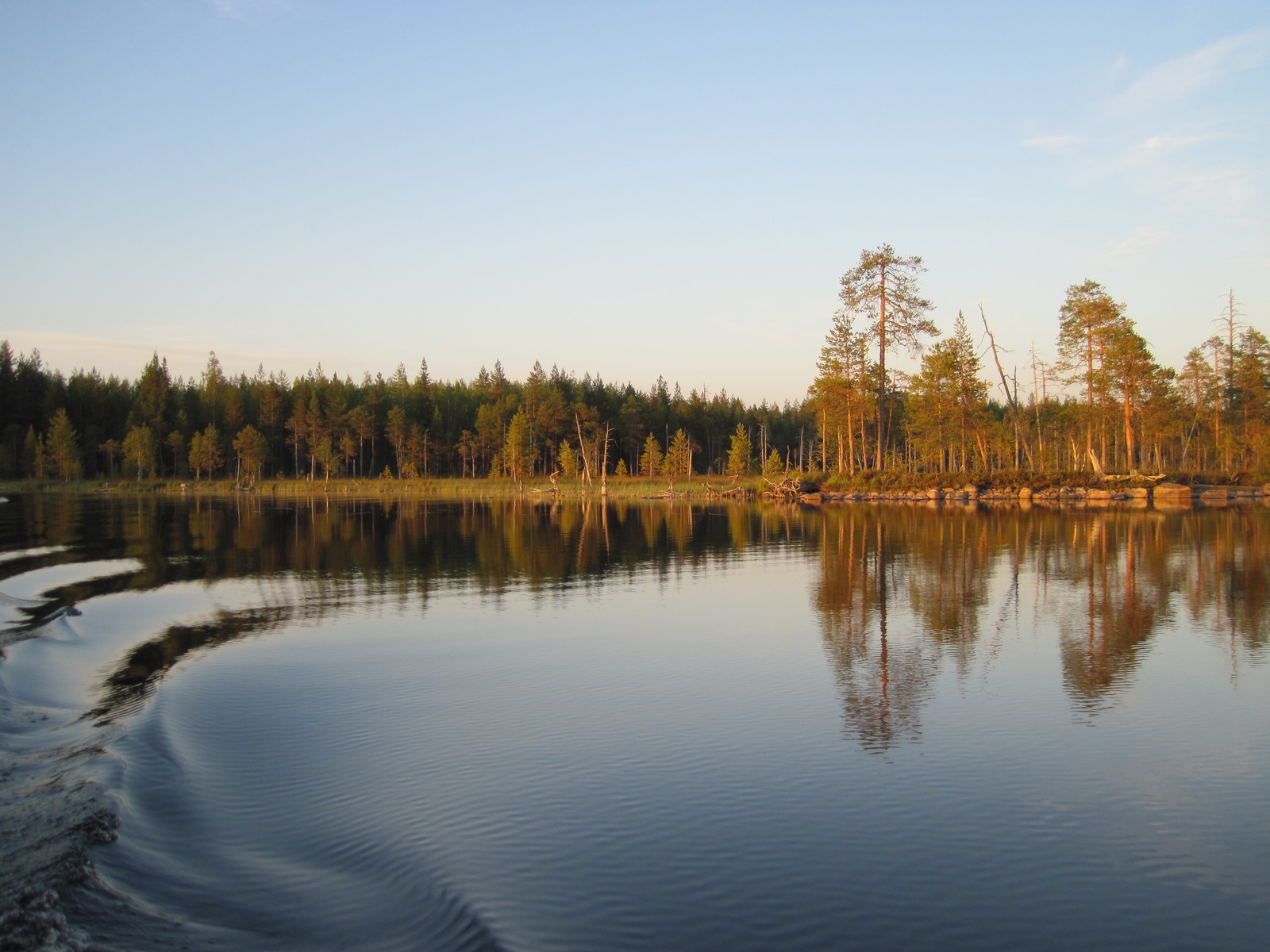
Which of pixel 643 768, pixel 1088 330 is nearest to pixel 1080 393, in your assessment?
pixel 1088 330

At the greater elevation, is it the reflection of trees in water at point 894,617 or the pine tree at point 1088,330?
the pine tree at point 1088,330

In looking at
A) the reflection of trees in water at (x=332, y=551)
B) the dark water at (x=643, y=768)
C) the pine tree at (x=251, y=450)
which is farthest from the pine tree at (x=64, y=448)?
the dark water at (x=643, y=768)

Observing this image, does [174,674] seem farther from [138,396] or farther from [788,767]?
[138,396]

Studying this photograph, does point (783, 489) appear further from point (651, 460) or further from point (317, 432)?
point (317, 432)

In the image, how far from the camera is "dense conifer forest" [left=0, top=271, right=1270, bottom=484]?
202ft

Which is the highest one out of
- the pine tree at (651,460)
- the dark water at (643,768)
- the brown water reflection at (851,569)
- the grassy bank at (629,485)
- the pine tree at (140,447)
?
the pine tree at (140,447)

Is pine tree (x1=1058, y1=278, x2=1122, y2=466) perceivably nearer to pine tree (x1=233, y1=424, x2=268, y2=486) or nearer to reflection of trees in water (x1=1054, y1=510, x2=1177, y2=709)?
reflection of trees in water (x1=1054, y1=510, x2=1177, y2=709)

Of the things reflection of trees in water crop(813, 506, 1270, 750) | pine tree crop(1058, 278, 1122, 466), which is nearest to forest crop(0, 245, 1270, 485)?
pine tree crop(1058, 278, 1122, 466)

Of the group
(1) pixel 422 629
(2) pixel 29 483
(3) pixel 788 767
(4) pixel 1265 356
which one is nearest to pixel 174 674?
(1) pixel 422 629

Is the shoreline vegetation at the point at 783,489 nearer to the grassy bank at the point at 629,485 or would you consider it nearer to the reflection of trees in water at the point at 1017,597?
the grassy bank at the point at 629,485

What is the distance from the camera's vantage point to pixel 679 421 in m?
132

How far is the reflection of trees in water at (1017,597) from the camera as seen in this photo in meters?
11.7

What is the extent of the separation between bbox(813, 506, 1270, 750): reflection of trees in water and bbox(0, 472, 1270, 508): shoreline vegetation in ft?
71.0

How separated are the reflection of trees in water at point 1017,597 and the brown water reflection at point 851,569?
7 cm
